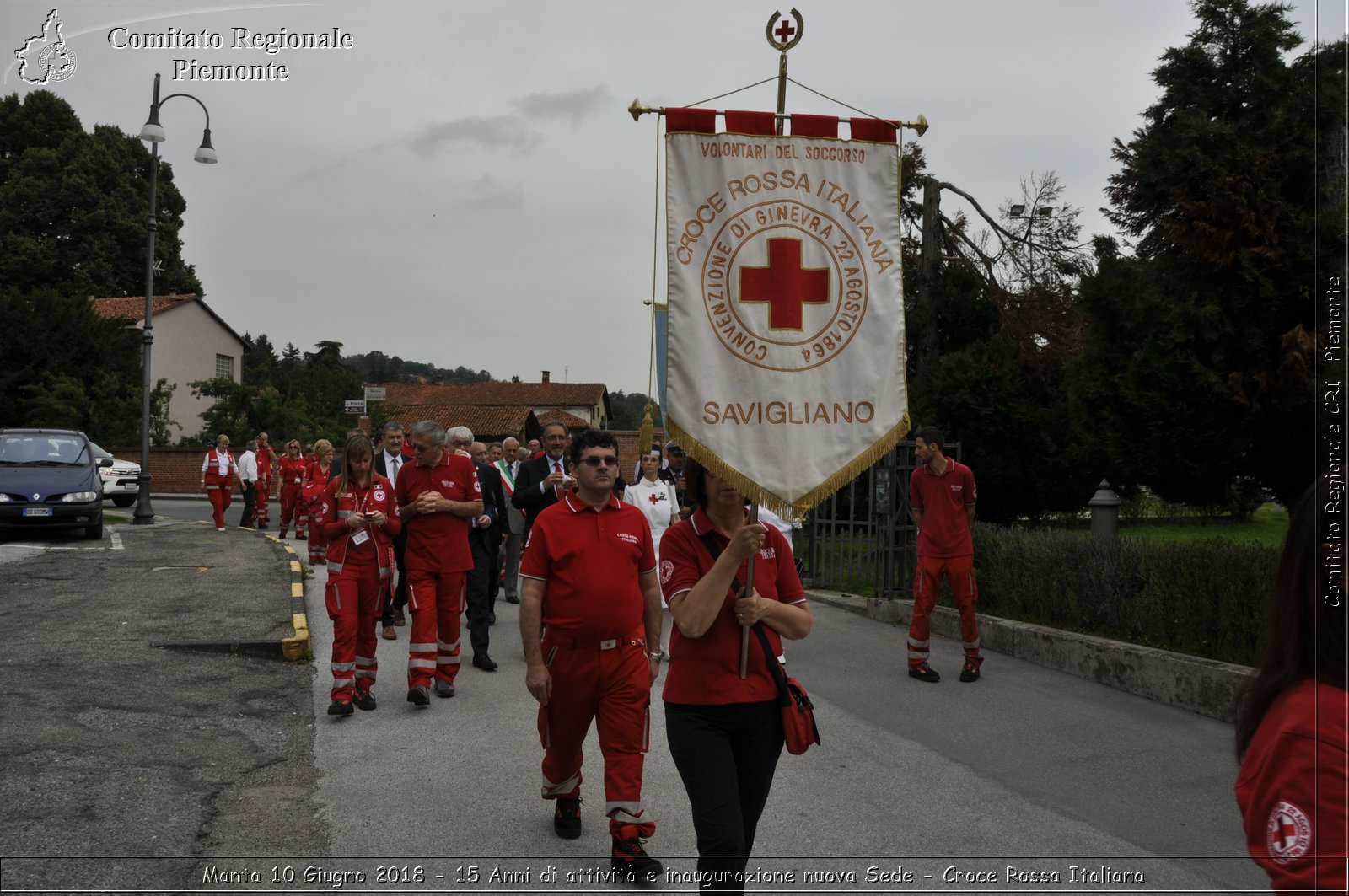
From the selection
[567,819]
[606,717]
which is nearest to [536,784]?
[567,819]

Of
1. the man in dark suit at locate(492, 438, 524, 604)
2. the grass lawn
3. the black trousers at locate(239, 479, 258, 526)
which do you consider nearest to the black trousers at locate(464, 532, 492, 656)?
the man in dark suit at locate(492, 438, 524, 604)

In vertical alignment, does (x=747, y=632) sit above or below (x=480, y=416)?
below

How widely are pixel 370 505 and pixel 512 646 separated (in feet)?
10.1

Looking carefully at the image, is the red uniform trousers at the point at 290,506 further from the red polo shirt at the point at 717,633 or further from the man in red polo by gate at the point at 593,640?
the red polo shirt at the point at 717,633

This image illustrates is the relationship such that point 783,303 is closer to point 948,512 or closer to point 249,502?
point 948,512

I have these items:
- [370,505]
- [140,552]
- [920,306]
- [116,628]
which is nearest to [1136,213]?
[920,306]

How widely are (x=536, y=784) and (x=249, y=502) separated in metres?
18.3

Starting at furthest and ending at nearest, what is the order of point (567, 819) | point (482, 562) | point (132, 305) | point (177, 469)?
point (132, 305) < point (177, 469) < point (482, 562) < point (567, 819)

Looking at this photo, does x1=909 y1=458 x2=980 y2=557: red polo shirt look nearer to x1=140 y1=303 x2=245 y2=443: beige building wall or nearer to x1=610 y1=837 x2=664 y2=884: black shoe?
x1=610 y1=837 x2=664 y2=884: black shoe

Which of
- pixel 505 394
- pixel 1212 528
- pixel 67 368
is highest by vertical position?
pixel 505 394

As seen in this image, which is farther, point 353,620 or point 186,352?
point 186,352

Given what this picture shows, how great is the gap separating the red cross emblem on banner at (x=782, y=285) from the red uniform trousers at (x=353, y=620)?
4.43 meters

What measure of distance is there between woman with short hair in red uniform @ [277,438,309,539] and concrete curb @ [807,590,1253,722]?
14.2 meters

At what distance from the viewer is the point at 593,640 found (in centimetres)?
485
